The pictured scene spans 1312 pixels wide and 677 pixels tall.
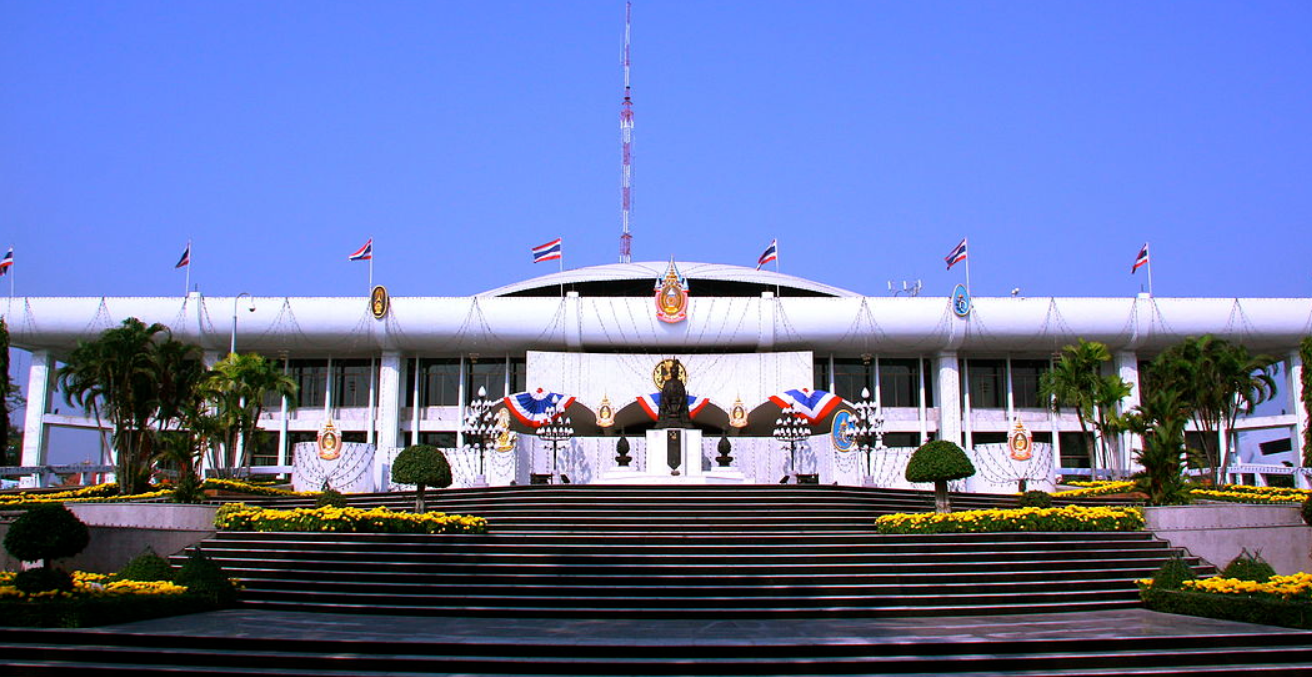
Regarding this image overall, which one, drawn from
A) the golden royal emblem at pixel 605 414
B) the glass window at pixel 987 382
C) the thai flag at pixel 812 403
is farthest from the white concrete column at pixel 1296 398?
the golden royal emblem at pixel 605 414

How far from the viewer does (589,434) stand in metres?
51.7

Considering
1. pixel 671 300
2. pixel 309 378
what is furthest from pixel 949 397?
pixel 309 378

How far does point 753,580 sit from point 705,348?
1335 inches

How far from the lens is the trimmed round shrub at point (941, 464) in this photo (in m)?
24.8

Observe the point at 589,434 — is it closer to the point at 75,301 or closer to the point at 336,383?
the point at 336,383

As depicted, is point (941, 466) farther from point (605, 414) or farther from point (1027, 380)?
point (1027, 380)

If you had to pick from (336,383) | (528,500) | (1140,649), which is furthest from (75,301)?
(1140,649)

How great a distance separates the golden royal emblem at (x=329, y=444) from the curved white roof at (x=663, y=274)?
16974 millimetres

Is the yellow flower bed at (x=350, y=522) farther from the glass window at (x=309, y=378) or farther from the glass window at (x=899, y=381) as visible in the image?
the glass window at (x=899, y=381)

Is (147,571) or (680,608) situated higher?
(147,571)

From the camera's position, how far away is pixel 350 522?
2170cm

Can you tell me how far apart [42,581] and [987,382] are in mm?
48666

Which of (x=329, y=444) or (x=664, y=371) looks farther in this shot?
(x=664, y=371)

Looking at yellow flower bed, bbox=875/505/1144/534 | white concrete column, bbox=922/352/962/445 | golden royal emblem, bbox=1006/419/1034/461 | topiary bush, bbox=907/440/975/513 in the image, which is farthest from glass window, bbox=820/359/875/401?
yellow flower bed, bbox=875/505/1144/534
